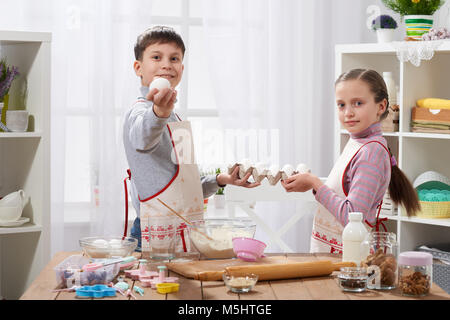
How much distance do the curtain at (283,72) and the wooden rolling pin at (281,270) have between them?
2108mm

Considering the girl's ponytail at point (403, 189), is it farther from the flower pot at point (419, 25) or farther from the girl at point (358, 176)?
the flower pot at point (419, 25)

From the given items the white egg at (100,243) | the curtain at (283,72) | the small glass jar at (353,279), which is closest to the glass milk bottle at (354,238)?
the small glass jar at (353,279)

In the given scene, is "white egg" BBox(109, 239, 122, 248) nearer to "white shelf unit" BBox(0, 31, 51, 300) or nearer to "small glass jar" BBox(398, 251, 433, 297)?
"small glass jar" BBox(398, 251, 433, 297)

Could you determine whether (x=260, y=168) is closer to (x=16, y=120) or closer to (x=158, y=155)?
(x=158, y=155)

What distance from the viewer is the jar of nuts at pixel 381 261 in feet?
4.93

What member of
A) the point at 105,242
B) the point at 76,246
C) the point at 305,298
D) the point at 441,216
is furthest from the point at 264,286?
the point at 76,246

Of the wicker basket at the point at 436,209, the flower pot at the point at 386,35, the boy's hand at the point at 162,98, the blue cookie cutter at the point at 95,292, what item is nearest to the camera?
the blue cookie cutter at the point at 95,292

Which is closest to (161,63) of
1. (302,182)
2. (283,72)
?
(302,182)

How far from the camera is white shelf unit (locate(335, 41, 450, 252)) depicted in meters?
3.21

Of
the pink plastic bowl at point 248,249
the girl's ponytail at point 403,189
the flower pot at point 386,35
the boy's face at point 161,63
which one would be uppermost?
the flower pot at point 386,35

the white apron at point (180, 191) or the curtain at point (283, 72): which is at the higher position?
the curtain at point (283, 72)

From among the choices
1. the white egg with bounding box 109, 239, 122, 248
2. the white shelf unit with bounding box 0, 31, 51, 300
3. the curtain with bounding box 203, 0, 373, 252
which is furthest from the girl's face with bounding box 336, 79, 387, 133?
the curtain with bounding box 203, 0, 373, 252

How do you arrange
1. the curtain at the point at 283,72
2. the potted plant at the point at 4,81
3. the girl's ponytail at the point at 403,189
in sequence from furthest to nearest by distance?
the curtain at the point at 283,72 → the potted plant at the point at 4,81 → the girl's ponytail at the point at 403,189

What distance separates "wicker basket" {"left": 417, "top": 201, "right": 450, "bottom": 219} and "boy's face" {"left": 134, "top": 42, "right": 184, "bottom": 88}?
1.60m
